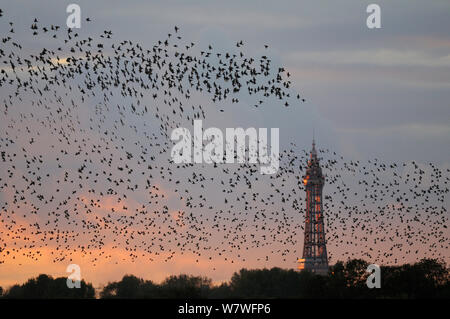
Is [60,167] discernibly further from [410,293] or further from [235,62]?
Answer: [410,293]

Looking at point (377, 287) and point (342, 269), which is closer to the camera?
point (377, 287)

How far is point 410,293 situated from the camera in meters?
161

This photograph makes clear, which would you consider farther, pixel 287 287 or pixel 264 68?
pixel 287 287

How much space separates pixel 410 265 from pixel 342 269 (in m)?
12.1
